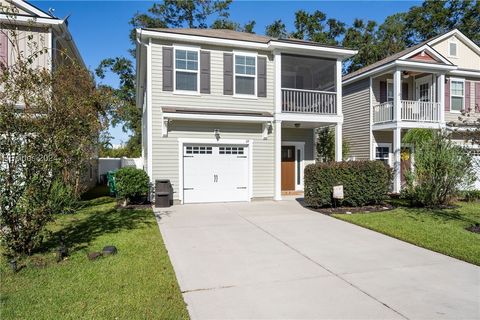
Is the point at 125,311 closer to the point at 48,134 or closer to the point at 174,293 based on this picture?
the point at 174,293

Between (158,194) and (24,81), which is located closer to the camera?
(24,81)

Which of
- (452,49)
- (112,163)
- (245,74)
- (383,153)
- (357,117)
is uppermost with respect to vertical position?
(452,49)

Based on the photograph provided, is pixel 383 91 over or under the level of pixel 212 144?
over

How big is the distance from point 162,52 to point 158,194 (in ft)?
16.5

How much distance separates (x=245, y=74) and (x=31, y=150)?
878 cm

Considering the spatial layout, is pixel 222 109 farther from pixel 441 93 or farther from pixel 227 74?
pixel 441 93

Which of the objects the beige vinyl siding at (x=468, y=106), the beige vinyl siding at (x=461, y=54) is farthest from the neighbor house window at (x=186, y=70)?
the beige vinyl siding at (x=461, y=54)

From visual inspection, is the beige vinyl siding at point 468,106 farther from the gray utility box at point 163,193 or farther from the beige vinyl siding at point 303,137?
the gray utility box at point 163,193

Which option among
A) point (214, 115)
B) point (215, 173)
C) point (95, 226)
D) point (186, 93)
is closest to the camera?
point (95, 226)

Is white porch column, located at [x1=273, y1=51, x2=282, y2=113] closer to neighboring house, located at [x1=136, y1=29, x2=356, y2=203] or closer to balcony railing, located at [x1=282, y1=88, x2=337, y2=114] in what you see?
neighboring house, located at [x1=136, y1=29, x2=356, y2=203]

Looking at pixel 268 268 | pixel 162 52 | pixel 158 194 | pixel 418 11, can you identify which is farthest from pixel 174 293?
A: pixel 418 11

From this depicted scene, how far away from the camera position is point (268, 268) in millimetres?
5012

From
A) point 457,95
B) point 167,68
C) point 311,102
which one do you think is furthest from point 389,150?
point 167,68

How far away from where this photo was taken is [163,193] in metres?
10.9
